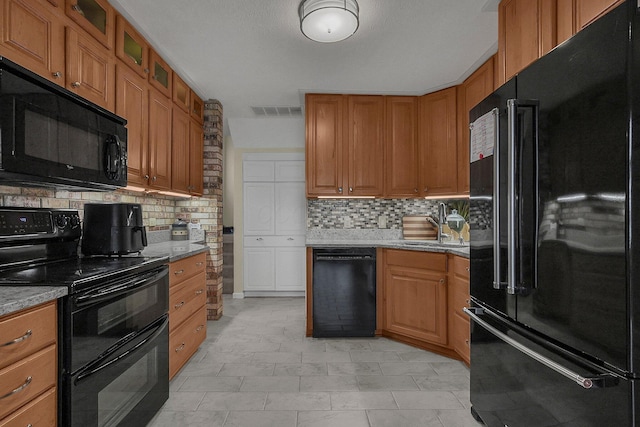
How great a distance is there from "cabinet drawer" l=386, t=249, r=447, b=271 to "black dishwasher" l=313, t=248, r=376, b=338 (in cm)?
18

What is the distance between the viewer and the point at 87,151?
1807 mm

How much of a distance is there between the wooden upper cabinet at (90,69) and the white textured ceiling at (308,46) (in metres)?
0.36

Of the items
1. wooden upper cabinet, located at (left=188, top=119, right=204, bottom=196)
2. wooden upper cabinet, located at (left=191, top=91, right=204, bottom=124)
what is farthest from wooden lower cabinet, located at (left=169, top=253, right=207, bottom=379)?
wooden upper cabinet, located at (left=191, top=91, right=204, bottom=124)

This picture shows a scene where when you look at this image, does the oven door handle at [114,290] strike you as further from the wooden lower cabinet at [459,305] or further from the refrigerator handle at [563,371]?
the wooden lower cabinet at [459,305]

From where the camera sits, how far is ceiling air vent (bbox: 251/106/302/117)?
432 cm

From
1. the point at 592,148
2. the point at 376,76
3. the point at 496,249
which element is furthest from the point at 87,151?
the point at 376,76

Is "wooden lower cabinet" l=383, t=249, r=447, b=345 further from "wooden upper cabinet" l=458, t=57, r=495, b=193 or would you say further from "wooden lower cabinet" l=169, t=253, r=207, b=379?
"wooden lower cabinet" l=169, t=253, r=207, b=379

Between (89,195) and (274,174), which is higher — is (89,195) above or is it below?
below

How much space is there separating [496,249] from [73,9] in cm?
241

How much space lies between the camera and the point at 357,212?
4.01m

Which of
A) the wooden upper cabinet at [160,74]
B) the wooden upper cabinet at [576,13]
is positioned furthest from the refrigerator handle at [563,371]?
the wooden upper cabinet at [160,74]

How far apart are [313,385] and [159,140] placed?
219 centimetres

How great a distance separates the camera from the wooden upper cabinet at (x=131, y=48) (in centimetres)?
229

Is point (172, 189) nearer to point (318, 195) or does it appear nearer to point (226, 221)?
point (318, 195)
